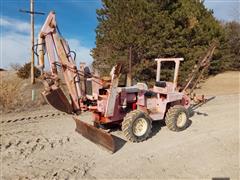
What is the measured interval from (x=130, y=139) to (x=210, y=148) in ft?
5.88

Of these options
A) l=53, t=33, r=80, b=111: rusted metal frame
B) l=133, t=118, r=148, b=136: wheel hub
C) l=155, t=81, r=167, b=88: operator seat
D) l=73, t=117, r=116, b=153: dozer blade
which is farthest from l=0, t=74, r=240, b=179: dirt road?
l=155, t=81, r=167, b=88: operator seat

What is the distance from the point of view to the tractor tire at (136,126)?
19.8ft

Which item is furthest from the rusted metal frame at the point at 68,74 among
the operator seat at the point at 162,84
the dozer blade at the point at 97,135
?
the operator seat at the point at 162,84

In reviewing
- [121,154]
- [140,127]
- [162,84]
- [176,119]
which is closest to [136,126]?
[140,127]

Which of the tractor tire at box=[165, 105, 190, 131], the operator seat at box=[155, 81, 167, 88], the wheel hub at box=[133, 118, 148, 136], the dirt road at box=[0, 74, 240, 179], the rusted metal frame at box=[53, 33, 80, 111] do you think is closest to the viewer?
the dirt road at box=[0, 74, 240, 179]

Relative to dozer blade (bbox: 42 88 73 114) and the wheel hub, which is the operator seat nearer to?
the wheel hub

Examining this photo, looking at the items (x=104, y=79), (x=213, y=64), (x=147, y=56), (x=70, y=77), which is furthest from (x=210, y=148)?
(x=213, y=64)

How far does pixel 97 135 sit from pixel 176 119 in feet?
7.44

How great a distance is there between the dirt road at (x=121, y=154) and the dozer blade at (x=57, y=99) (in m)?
0.90

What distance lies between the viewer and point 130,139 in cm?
611

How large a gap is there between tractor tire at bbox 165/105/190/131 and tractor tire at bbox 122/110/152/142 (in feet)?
2.85

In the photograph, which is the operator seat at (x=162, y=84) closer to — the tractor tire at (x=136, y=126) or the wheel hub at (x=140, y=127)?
the tractor tire at (x=136, y=126)

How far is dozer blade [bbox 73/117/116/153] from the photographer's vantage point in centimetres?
560

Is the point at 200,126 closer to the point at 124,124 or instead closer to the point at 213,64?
the point at 124,124
